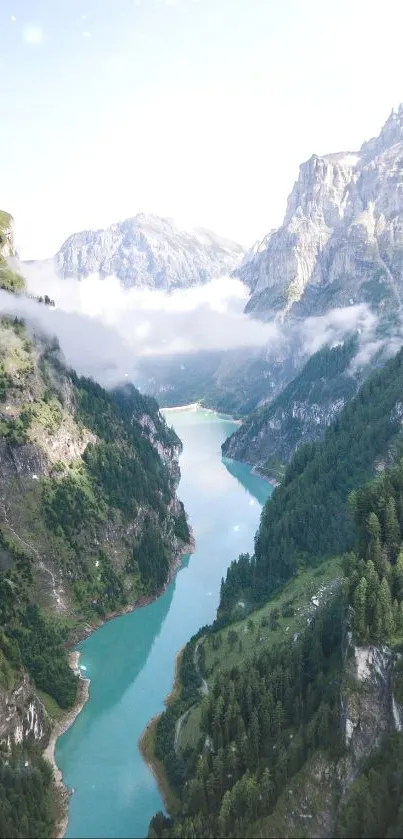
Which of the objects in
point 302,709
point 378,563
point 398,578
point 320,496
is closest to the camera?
point 302,709

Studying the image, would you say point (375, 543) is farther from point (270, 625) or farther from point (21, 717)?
point (21, 717)

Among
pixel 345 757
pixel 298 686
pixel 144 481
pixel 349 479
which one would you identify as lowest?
pixel 345 757

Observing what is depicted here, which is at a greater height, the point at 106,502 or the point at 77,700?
the point at 106,502

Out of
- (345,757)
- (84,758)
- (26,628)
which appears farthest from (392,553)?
(26,628)

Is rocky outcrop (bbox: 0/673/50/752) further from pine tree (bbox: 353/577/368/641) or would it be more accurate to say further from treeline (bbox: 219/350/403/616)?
pine tree (bbox: 353/577/368/641)

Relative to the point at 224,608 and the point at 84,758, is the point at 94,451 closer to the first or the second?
the point at 224,608

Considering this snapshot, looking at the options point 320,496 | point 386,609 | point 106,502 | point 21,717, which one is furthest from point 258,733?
point 106,502

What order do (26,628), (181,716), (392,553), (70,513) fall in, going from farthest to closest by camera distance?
(70,513)
(26,628)
(181,716)
(392,553)
